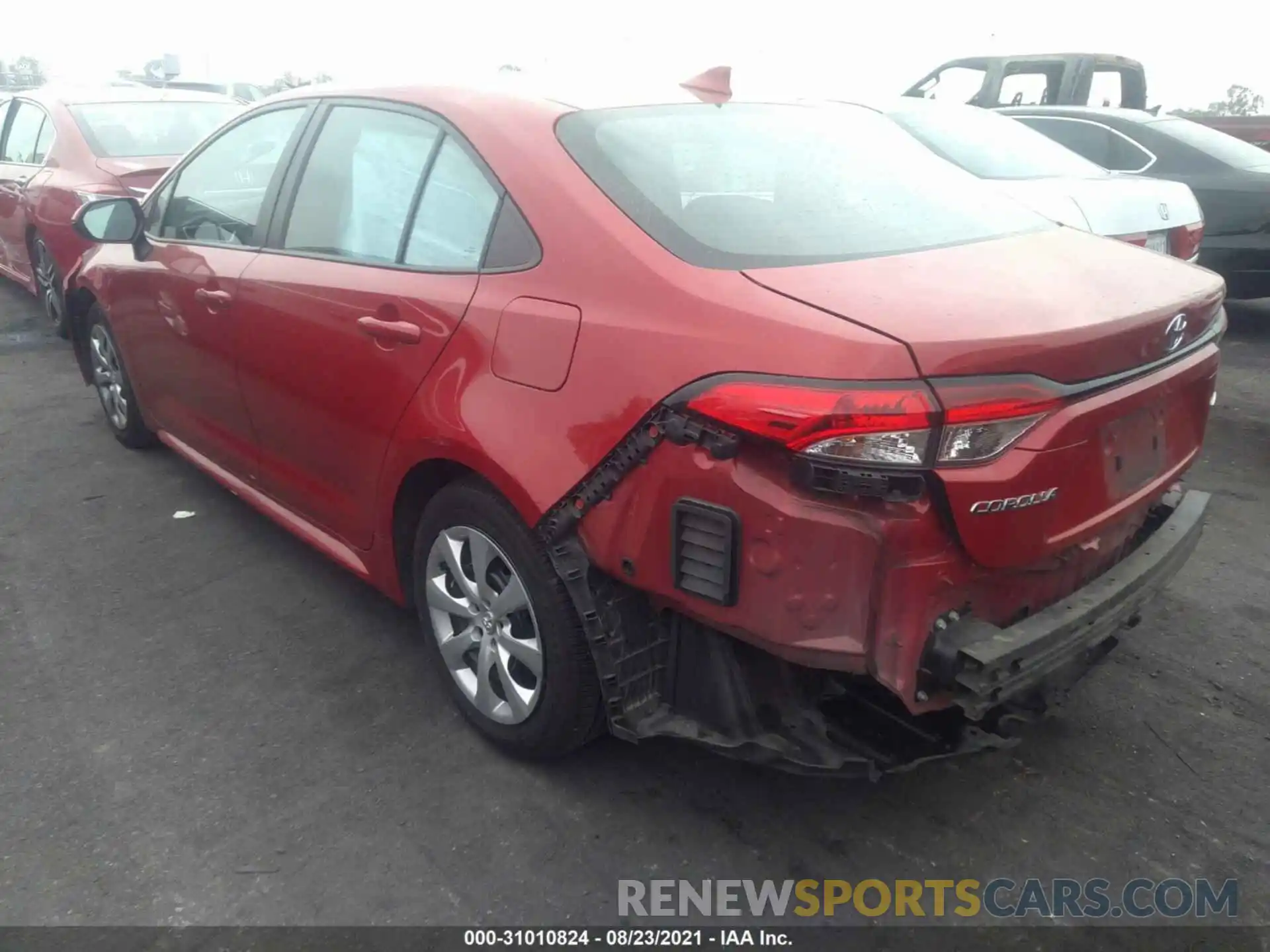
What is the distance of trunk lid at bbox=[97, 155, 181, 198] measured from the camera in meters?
6.30

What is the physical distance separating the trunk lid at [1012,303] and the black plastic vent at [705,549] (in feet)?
1.49

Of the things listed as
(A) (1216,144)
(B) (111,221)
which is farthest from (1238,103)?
(B) (111,221)

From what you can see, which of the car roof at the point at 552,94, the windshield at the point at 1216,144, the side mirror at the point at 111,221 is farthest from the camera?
the windshield at the point at 1216,144

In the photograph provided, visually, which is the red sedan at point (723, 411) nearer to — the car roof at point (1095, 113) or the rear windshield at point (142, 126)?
the rear windshield at point (142, 126)

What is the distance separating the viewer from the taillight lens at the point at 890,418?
5.99ft

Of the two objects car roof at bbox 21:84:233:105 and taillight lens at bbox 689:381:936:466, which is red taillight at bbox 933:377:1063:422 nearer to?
taillight lens at bbox 689:381:936:466

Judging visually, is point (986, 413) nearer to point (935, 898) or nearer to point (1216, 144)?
point (935, 898)

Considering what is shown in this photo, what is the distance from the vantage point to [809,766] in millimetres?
2158

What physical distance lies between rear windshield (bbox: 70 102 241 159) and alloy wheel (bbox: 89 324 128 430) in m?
2.19

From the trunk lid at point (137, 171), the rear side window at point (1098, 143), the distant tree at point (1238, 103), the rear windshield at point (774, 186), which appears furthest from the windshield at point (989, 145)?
the distant tree at point (1238, 103)

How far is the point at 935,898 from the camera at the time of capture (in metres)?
2.32

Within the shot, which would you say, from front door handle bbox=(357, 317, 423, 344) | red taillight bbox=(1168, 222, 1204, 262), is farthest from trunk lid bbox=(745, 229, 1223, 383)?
red taillight bbox=(1168, 222, 1204, 262)

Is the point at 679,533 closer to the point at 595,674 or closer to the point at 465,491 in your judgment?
the point at 595,674

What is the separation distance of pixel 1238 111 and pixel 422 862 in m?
29.3
